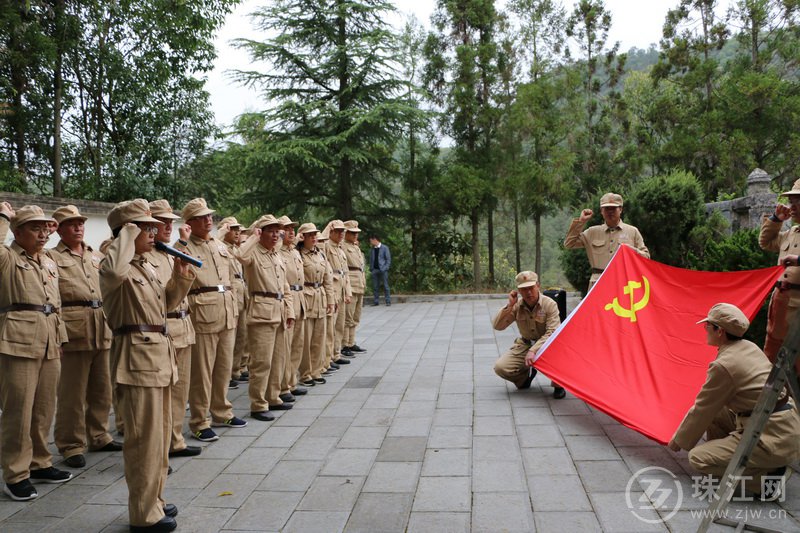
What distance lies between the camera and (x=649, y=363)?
197 inches

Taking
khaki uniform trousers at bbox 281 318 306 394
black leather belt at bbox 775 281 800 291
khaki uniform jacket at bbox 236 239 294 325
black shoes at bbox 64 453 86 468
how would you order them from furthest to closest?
khaki uniform trousers at bbox 281 318 306 394
khaki uniform jacket at bbox 236 239 294 325
black leather belt at bbox 775 281 800 291
black shoes at bbox 64 453 86 468

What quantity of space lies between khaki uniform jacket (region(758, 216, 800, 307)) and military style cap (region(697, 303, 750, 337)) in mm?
1142

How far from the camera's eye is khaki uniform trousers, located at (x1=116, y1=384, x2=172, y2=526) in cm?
332

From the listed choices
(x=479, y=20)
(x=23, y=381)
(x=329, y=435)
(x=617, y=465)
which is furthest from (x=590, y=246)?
(x=479, y=20)

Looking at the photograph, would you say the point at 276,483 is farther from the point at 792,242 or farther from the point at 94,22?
the point at 94,22

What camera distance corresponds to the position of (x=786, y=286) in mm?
4633

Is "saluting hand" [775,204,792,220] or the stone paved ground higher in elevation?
"saluting hand" [775,204,792,220]

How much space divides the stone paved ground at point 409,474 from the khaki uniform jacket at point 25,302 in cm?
96

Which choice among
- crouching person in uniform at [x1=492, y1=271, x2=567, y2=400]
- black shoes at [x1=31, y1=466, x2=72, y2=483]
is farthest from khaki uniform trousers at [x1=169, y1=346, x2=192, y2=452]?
crouching person in uniform at [x1=492, y1=271, x2=567, y2=400]

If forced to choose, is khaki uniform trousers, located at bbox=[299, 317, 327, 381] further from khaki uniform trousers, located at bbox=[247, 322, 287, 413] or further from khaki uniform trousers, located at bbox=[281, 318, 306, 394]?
khaki uniform trousers, located at bbox=[247, 322, 287, 413]

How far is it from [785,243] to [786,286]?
397 millimetres

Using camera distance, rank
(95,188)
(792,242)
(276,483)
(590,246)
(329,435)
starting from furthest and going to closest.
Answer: (95,188) → (590,246) → (329,435) → (792,242) → (276,483)

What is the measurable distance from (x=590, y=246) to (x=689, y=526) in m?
4.19

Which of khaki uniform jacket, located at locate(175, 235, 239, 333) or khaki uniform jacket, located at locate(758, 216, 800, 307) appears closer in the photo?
khaki uniform jacket, located at locate(758, 216, 800, 307)
